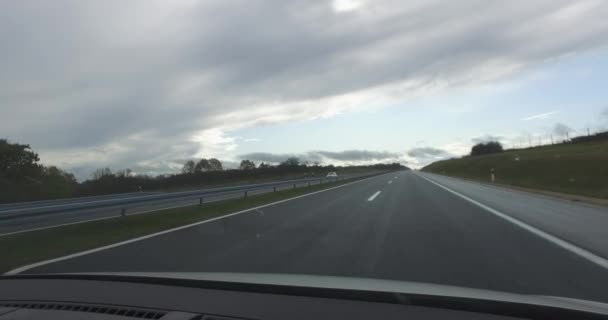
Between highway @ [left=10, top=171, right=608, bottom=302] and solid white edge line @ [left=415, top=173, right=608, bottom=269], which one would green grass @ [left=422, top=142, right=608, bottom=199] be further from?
highway @ [left=10, top=171, right=608, bottom=302]

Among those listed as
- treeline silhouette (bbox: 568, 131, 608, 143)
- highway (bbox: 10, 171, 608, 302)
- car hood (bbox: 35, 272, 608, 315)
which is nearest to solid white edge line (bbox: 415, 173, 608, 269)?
highway (bbox: 10, 171, 608, 302)

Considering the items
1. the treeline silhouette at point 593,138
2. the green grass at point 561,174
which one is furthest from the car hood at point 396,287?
the treeline silhouette at point 593,138

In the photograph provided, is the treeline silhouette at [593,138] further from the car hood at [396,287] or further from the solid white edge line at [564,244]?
the car hood at [396,287]

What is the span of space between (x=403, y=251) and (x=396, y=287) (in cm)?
433

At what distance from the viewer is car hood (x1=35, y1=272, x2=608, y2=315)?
2738mm

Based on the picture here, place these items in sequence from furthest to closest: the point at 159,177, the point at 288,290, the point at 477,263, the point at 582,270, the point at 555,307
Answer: the point at 159,177
the point at 477,263
the point at 582,270
the point at 288,290
the point at 555,307

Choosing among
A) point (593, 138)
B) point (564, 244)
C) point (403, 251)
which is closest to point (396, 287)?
point (403, 251)

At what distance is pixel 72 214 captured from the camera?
39.4 ft

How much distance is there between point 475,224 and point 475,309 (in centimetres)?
867

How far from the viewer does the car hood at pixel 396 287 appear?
2738 mm

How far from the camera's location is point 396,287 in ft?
10.4

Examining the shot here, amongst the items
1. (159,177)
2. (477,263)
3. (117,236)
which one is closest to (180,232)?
(117,236)

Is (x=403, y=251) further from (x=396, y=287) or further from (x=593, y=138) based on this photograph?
(x=593, y=138)

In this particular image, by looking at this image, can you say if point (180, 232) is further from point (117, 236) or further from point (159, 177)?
point (159, 177)
